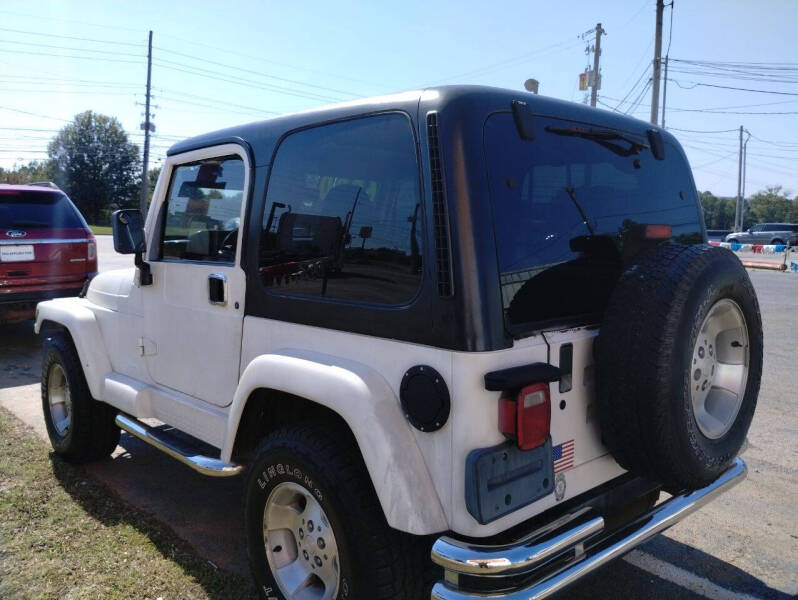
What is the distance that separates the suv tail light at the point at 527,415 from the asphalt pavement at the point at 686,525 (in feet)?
2.58

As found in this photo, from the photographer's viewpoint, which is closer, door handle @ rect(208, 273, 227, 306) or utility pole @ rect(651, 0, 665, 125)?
door handle @ rect(208, 273, 227, 306)

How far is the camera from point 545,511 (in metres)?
2.31

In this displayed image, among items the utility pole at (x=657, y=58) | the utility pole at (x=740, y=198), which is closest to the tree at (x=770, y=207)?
the utility pole at (x=740, y=198)

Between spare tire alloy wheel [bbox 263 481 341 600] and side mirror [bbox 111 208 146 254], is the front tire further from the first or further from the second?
side mirror [bbox 111 208 146 254]

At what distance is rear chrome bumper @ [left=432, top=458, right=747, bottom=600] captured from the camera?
194 centimetres

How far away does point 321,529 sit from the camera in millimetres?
2373

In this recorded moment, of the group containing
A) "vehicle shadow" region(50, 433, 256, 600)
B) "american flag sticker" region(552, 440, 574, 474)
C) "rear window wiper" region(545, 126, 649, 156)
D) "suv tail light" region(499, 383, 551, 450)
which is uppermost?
"rear window wiper" region(545, 126, 649, 156)

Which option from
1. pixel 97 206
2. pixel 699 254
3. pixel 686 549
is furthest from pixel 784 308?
pixel 97 206

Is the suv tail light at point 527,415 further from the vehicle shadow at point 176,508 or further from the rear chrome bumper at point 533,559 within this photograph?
the vehicle shadow at point 176,508

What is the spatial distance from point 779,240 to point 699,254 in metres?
45.8

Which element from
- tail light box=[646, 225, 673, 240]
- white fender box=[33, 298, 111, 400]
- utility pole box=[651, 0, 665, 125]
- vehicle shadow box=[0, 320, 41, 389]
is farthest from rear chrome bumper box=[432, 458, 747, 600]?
utility pole box=[651, 0, 665, 125]

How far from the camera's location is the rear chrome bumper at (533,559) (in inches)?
76.4

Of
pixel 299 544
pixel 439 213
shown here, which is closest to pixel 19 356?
pixel 299 544

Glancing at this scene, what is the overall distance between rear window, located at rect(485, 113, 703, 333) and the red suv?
7010 mm
